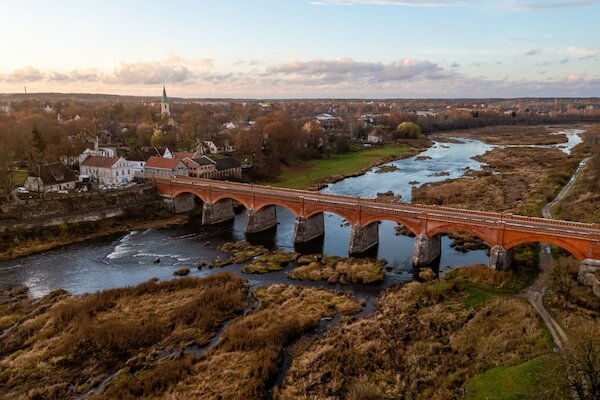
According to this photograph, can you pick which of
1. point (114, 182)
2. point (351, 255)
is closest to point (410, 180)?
point (351, 255)

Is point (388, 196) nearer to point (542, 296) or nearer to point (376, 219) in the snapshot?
point (376, 219)

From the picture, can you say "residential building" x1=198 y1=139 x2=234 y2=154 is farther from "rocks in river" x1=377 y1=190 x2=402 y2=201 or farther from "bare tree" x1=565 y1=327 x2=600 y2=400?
"bare tree" x1=565 y1=327 x2=600 y2=400

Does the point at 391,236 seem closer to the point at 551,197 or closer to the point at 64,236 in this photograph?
the point at 551,197

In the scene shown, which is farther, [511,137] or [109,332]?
[511,137]

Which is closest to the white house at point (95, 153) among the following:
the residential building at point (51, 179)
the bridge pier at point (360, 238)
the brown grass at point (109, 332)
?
the residential building at point (51, 179)

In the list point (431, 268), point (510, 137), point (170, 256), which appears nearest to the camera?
point (431, 268)

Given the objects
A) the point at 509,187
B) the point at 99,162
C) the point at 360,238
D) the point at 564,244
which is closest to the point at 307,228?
the point at 360,238

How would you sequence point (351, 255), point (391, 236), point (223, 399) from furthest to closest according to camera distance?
point (391, 236)
point (351, 255)
point (223, 399)

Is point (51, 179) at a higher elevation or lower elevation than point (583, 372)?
higher
